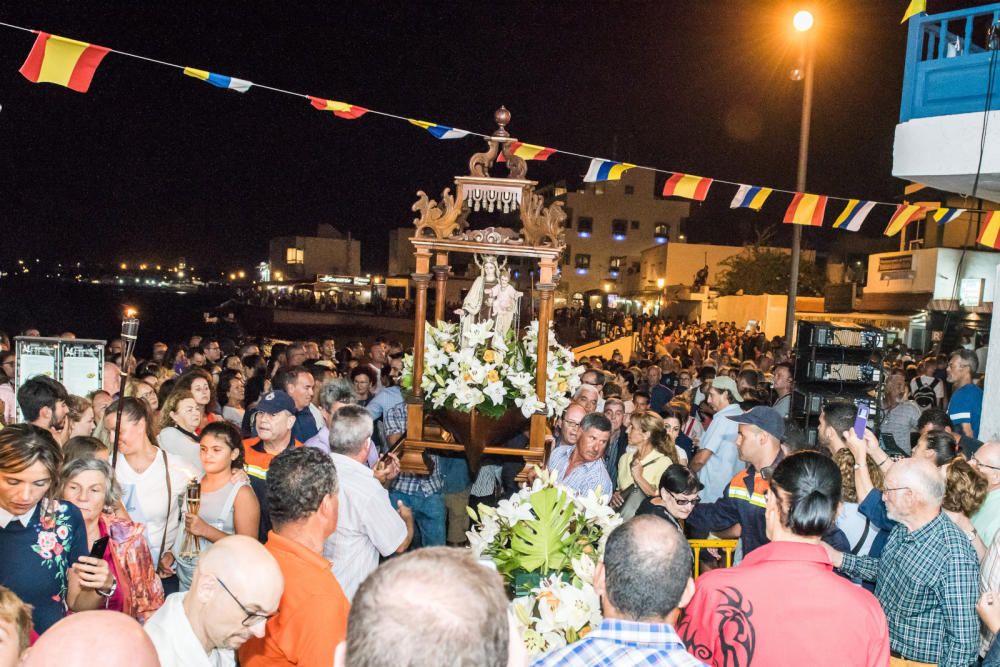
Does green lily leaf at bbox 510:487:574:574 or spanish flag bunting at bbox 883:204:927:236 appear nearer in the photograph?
green lily leaf at bbox 510:487:574:574

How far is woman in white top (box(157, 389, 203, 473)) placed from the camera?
17.6ft

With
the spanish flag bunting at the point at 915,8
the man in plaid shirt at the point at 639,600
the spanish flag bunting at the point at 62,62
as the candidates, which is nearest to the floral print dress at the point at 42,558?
the man in plaid shirt at the point at 639,600

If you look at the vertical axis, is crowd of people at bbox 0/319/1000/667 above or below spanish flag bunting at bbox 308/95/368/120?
below

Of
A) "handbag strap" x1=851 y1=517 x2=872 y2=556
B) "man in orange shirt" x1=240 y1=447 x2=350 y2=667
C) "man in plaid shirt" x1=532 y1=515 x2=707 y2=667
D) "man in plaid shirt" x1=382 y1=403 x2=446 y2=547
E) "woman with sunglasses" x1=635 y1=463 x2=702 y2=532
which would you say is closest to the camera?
"man in plaid shirt" x1=532 y1=515 x2=707 y2=667

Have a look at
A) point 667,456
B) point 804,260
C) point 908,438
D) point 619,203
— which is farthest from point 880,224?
point 667,456

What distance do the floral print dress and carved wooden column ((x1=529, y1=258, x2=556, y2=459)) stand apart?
385 centimetres

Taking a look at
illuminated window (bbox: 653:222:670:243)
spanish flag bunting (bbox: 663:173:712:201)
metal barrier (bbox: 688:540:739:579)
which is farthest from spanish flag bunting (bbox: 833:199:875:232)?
illuminated window (bbox: 653:222:670:243)

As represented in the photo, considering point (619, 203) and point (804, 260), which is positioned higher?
point (619, 203)

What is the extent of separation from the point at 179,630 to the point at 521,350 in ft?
14.8

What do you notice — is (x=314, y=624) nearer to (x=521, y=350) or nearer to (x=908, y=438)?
(x=521, y=350)

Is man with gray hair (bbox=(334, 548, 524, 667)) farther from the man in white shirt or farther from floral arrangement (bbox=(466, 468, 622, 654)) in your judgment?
the man in white shirt

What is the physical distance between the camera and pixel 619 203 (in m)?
51.9

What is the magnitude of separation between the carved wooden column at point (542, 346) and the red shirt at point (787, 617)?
3709 millimetres

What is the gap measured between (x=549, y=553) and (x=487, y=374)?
3.17 meters
